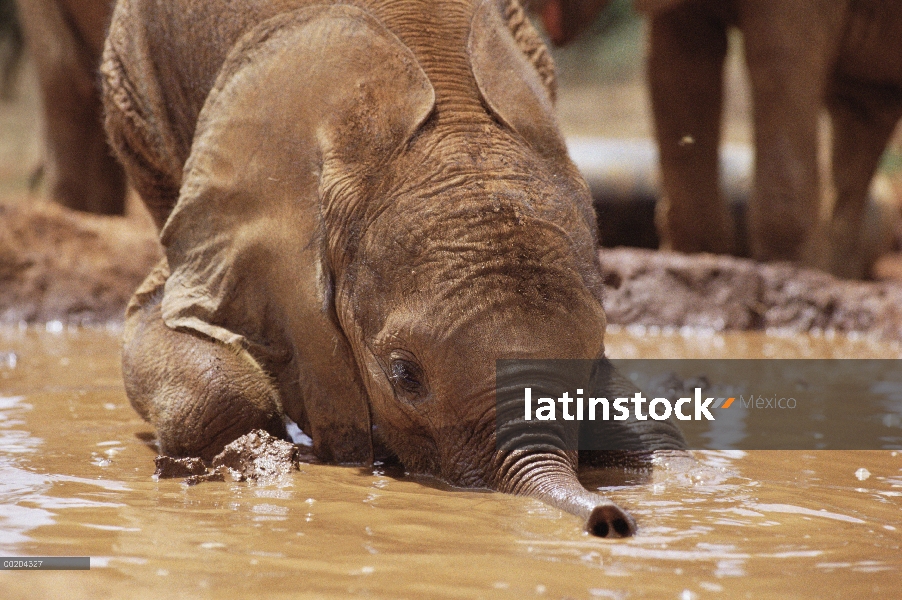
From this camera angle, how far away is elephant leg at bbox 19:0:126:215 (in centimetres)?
882

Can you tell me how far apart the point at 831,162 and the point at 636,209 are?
7.15 feet

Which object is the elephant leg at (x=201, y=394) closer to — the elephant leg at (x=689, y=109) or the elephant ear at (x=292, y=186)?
the elephant ear at (x=292, y=186)

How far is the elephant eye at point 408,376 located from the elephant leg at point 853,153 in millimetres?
6803

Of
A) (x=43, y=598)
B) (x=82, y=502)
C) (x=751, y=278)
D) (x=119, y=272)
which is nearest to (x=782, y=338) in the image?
(x=751, y=278)

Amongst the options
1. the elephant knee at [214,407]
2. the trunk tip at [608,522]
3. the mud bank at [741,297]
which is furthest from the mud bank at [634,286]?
the trunk tip at [608,522]

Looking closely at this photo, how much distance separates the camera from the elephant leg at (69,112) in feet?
28.9

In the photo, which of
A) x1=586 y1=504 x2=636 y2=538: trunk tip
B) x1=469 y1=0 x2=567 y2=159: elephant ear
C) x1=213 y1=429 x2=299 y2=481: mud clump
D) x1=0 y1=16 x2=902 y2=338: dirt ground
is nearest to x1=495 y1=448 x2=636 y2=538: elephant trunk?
x1=586 y1=504 x2=636 y2=538: trunk tip

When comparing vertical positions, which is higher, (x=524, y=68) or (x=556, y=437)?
(x=524, y=68)

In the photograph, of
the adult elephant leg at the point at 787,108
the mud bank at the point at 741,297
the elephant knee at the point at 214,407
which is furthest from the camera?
the adult elephant leg at the point at 787,108

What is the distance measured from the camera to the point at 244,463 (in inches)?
135

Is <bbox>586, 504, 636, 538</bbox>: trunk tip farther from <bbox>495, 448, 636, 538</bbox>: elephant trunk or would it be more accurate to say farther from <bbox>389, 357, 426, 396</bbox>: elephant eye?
<bbox>389, 357, 426, 396</bbox>: elephant eye

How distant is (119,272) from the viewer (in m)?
8.10

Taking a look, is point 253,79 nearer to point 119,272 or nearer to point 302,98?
point 302,98

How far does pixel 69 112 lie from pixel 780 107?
4754mm
